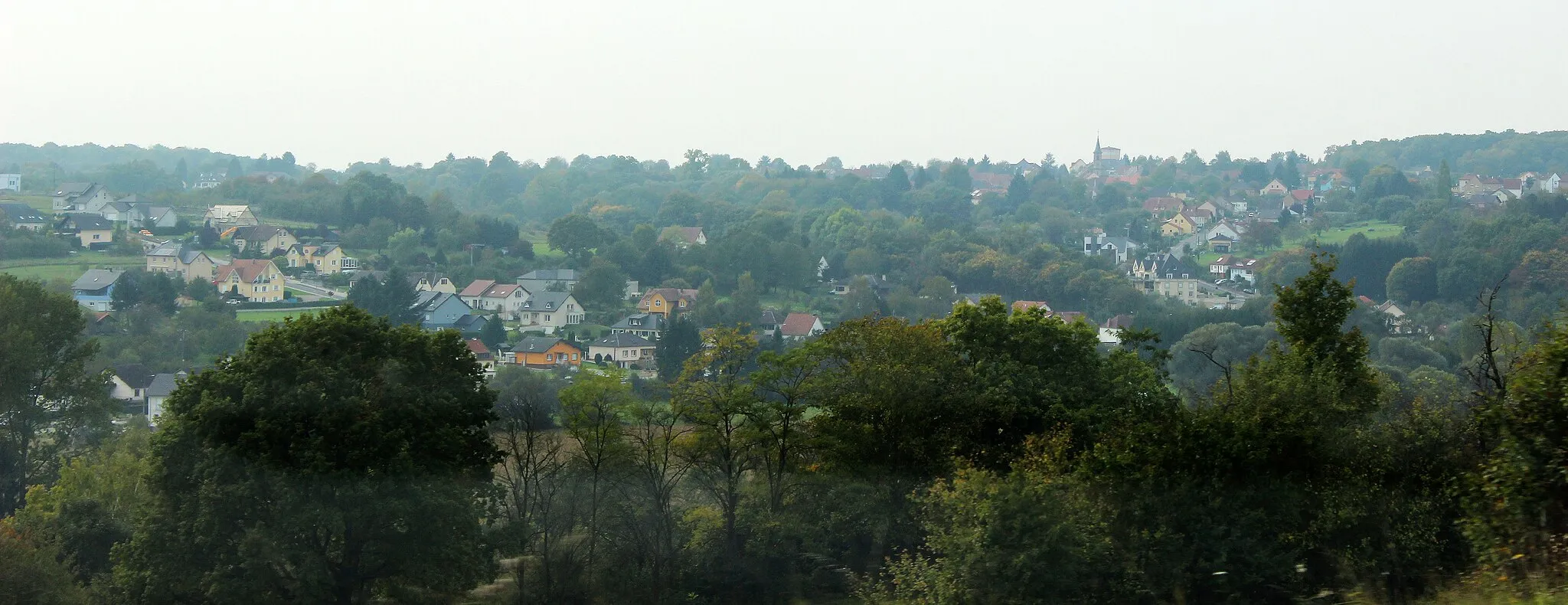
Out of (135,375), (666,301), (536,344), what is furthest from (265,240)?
(135,375)

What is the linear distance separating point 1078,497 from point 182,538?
4555 millimetres

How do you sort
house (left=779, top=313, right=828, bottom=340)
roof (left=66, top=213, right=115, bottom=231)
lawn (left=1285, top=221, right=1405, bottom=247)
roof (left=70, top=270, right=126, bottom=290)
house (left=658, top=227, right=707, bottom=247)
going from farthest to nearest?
lawn (left=1285, top=221, right=1405, bottom=247) < house (left=658, top=227, right=707, bottom=247) < roof (left=66, top=213, right=115, bottom=231) < house (left=779, top=313, right=828, bottom=340) < roof (left=70, top=270, right=126, bottom=290)

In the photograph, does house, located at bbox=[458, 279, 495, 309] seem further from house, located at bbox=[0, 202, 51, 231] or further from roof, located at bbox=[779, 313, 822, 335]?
house, located at bbox=[0, 202, 51, 231]

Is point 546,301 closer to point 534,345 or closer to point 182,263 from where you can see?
point 534,345

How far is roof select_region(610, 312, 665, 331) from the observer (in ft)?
81.5

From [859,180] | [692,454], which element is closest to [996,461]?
[692,454]

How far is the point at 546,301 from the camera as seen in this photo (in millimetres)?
27828

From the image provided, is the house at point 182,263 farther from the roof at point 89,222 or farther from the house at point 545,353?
the house at point 545,353

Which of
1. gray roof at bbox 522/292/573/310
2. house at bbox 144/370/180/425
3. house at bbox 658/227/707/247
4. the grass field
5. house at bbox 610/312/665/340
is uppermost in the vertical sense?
house at bbox 658/227/707/247

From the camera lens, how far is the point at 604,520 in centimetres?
764

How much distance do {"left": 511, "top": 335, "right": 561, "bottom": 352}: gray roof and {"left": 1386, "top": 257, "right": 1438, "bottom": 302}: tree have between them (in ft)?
63.9

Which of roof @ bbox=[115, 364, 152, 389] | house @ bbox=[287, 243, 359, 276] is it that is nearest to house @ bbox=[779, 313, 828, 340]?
roof @ bbox=[115, 364, 152, 389]

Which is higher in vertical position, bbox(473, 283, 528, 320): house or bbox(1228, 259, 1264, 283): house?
bbox(473, 283, 528, 320): house

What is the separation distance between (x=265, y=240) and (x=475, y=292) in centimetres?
773
